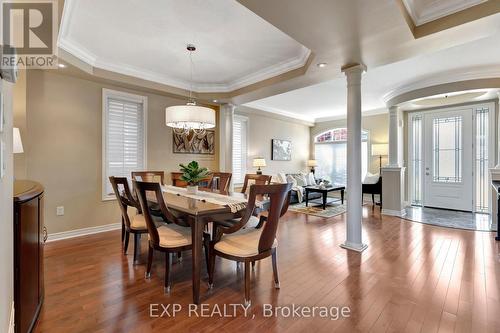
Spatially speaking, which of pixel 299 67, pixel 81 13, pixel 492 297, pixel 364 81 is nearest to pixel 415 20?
pixel 299 67

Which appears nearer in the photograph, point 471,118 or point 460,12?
point 460,12

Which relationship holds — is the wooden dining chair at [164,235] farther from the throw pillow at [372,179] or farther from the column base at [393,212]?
the throw pillow at [372,179]

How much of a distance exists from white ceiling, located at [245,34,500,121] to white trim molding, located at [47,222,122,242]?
448 cm

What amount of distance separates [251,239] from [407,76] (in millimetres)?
4261

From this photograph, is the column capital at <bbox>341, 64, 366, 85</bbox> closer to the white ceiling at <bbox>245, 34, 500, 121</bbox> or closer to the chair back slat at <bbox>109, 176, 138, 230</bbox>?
the white ceiling at <bbox>245, 34, 500, 121</bbox>

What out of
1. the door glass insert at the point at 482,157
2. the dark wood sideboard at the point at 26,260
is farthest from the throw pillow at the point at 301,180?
the dark wood sideboard at the point at 26,260

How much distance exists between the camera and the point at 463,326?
1787 mm

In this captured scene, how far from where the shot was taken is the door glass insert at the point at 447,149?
5.74m

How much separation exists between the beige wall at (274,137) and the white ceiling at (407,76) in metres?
0.41

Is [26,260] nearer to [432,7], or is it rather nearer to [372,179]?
[432,7]

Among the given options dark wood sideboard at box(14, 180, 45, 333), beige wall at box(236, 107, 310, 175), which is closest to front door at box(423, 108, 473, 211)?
beige wall at box(236, 107, 310, 175)

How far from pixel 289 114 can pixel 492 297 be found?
21.0ft

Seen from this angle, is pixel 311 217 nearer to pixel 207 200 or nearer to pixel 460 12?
pixel 207 200

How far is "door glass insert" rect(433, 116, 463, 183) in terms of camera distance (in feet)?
18.8
